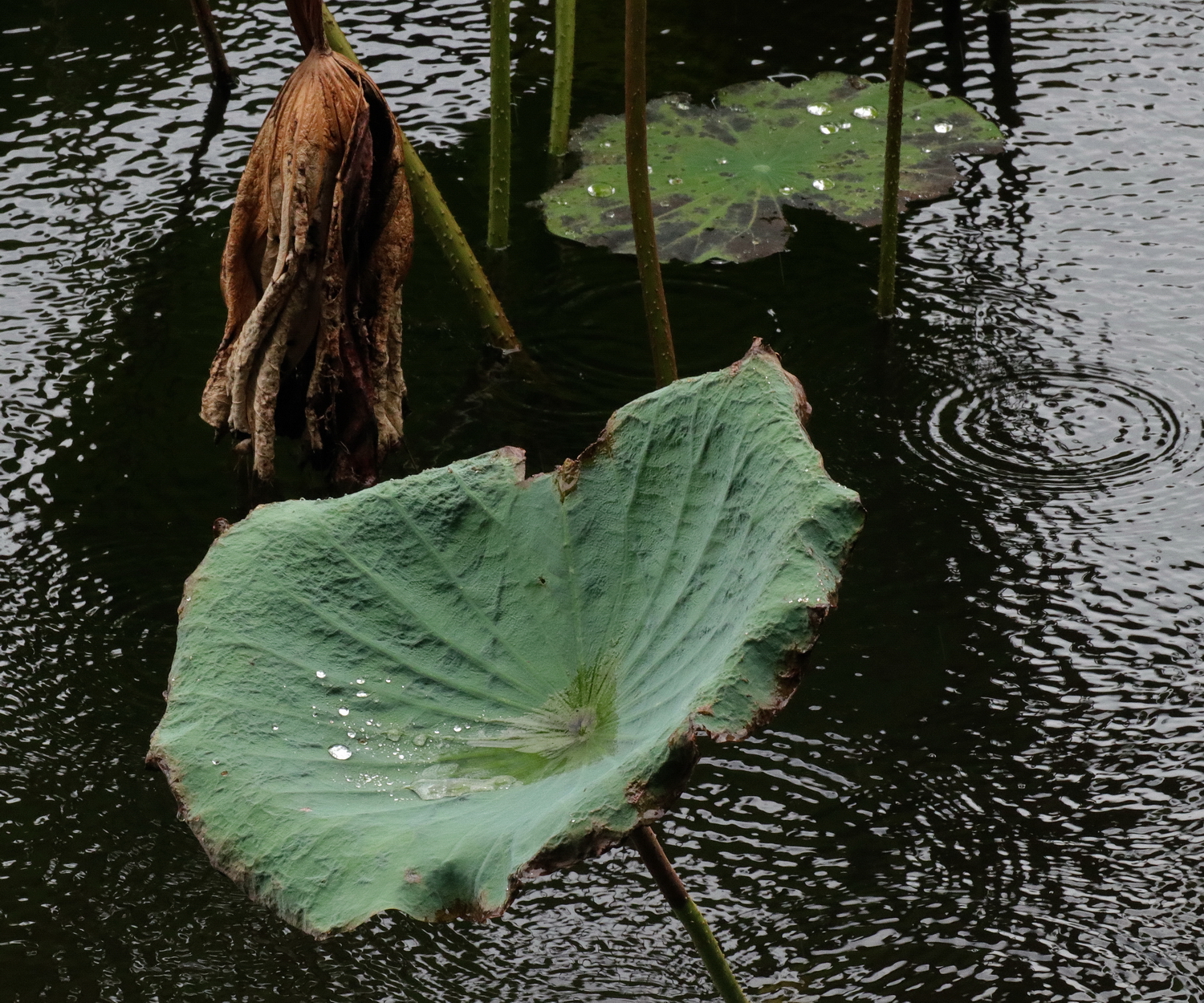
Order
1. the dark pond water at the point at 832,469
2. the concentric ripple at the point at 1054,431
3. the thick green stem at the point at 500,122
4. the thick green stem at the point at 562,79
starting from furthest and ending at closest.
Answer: the thick green stem at the point at 562,79
the thick green stem at the point at 500,122
the concentric ripple at the point at 1054,431
the dark pond water at the point at 832,469

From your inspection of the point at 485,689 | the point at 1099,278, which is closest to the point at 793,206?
the point at 1099,278

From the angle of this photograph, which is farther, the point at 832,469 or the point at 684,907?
the point at 832,469

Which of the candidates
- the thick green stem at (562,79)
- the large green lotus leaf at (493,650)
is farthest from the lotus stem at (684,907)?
the thick green stem at (562,79)

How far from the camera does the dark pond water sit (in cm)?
155

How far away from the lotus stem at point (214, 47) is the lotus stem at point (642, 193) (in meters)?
1.57

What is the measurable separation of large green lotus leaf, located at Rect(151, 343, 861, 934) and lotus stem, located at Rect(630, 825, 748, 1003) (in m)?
0.07

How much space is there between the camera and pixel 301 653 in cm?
134

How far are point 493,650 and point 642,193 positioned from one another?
2.91ft

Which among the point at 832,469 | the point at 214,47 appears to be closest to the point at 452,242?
the point at 832,469

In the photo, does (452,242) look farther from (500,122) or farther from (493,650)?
(493,650)

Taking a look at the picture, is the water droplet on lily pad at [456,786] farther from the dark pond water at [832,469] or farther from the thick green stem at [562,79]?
the thick green stem at [562,79]

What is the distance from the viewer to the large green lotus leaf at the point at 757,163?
2.67 meters

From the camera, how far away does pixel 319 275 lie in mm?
1856

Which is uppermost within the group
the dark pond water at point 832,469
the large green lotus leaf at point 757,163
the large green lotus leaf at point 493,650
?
the large green lotus leaf at point 493,650
